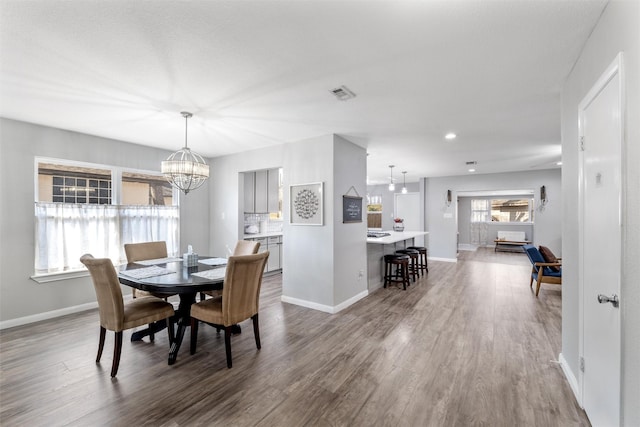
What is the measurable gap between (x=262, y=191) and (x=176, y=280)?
3587mm

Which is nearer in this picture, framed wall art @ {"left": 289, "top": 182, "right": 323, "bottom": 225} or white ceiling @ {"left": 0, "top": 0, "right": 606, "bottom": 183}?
white ceiling @ {"left": 0, "top": 0, "right": 606, "bottom": 183}

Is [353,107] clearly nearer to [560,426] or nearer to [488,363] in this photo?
[488,363]

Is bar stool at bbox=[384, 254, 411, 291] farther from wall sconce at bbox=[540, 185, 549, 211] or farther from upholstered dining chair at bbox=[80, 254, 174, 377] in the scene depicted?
wall sconce at bbox=[540, 185, 549, 211]

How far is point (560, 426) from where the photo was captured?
5.79 ft

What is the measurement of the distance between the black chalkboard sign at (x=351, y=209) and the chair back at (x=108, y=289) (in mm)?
2786

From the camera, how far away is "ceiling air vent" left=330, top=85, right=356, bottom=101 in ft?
→ 8.16

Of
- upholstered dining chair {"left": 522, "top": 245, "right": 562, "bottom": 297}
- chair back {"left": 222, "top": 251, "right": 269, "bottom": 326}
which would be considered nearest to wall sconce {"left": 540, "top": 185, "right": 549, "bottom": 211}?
A: upholstered dining chair {"left": 522, "top": 245, "right": 562, "bottom": 297}

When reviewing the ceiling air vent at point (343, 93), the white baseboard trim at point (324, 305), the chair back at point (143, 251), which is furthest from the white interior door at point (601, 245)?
the chair back at point (143, 251)

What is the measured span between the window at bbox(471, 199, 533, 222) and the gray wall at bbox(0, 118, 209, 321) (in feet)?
40.6

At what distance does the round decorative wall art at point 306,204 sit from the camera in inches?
159

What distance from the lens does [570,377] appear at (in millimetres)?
2191

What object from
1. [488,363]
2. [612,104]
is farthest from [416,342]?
[612,104]

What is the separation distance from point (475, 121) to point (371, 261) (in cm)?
278

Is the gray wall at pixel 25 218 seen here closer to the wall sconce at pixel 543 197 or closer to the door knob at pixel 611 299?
the door knob at pixel 611 299
